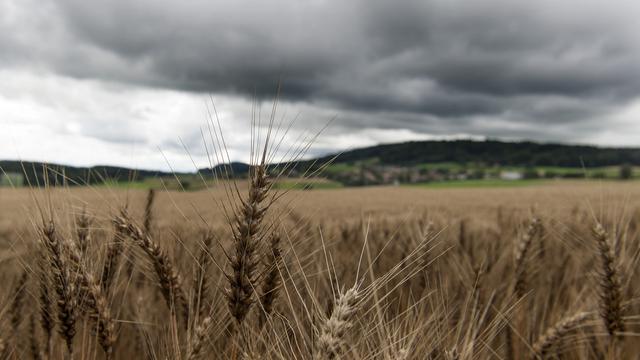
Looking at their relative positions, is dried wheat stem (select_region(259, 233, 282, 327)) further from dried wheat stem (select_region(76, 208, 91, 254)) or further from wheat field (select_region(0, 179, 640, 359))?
dried wheat stem (select_region(76, 208, 91, 254))

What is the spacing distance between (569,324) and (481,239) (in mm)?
3465

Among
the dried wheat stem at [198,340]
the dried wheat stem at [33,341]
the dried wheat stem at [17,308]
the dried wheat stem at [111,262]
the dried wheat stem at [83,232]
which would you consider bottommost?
the dried wheat stem at [33,341]

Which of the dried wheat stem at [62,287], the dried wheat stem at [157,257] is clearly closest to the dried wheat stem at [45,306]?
the dried wheat stem at [62,287]

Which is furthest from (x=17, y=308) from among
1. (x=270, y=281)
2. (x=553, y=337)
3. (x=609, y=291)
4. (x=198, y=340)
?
(x=609, y=291)

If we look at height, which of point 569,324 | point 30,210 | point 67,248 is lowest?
point 569,324

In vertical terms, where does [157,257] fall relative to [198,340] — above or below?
above

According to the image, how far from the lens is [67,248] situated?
66.0 inches

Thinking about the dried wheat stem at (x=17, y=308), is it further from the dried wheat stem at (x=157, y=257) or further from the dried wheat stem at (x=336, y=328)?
the dried wheat stem at (x=336, y=328)

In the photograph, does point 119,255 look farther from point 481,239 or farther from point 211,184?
point 481,239

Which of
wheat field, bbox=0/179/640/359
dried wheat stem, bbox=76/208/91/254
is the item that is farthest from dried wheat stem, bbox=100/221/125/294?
dried wheat stem, bbox=76/208/91/254

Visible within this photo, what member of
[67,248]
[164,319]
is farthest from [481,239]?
[67,248]

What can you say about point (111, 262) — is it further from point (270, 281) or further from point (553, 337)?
point (553, 337)

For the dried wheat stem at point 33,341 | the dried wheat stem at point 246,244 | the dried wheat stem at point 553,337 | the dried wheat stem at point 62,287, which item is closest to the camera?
the dried wheat stem at point 246,244

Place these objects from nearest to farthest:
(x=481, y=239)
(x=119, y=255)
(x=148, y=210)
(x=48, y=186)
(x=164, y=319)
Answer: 1. (x=48, y=186)
2. (x=119, y=255)
3. (x=164, y=319)
4. (x=148, y=210)
5. (x=481, y=239)
